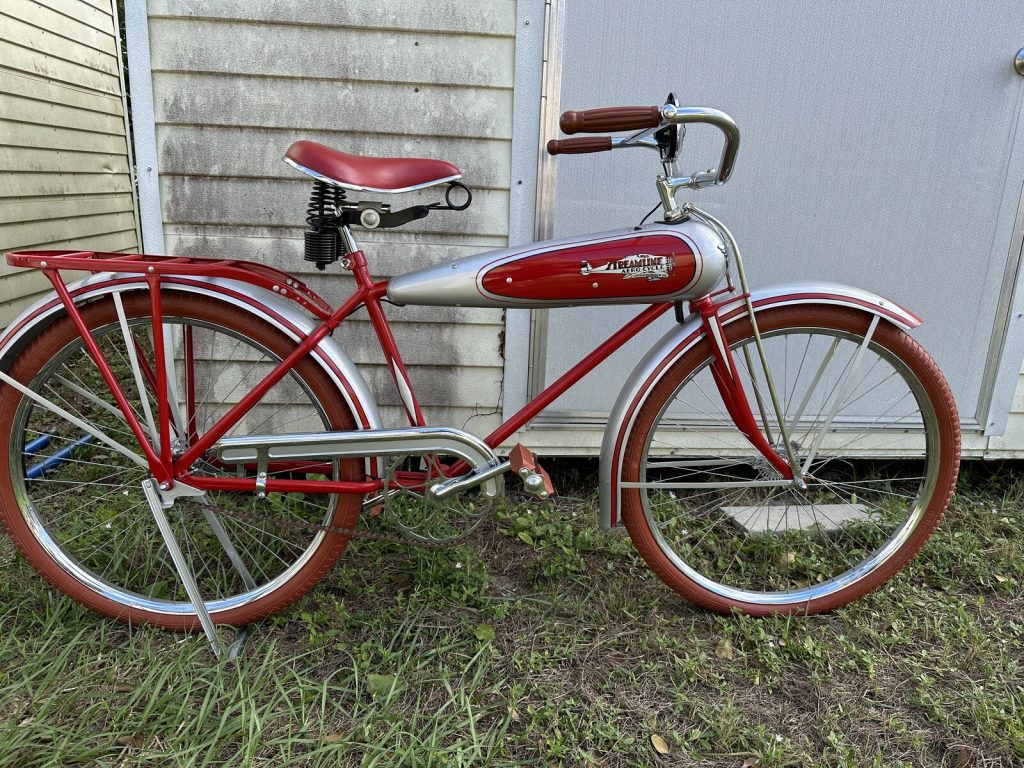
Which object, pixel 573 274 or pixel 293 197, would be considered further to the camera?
pixel 293 197

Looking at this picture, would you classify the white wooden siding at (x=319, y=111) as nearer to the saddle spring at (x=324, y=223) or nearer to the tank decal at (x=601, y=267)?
the saddle spring at (x=324, y=223)

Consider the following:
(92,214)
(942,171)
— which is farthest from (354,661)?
(92,214)

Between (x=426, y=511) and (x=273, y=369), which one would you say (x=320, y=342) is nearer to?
(x=273, y=369)

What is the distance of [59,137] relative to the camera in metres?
4.53

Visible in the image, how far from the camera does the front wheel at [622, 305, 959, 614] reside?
6.23 feet

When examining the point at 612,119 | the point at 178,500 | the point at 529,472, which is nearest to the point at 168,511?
the point at 178,500

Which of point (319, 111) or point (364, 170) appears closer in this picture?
point (364, 170)

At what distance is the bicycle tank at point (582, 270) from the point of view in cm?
173

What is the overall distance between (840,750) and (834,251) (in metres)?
1.59

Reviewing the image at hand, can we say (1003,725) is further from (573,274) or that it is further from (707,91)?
(707,91)

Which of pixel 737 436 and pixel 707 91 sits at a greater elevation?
pixel 707 91

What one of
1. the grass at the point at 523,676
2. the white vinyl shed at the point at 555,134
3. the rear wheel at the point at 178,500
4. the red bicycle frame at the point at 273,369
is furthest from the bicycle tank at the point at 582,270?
the grass at the point at 523,676

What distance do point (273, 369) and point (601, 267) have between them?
0.86 metres

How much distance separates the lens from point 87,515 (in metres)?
2.43
